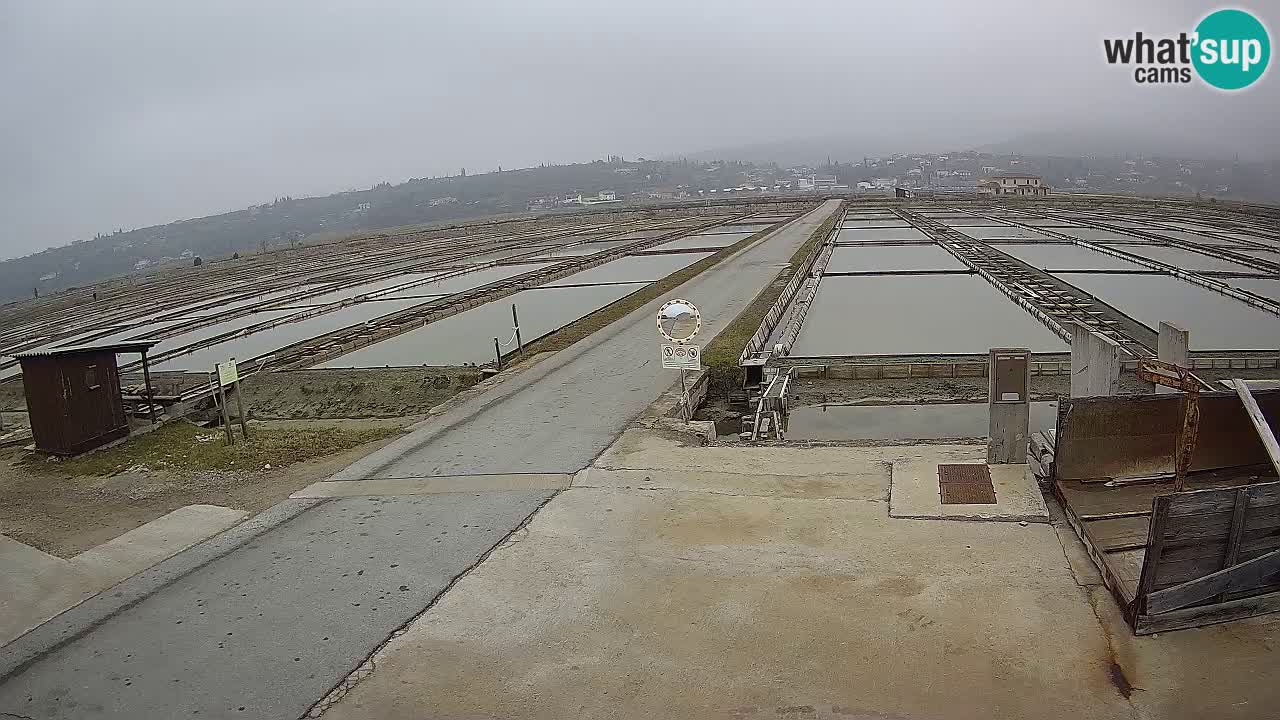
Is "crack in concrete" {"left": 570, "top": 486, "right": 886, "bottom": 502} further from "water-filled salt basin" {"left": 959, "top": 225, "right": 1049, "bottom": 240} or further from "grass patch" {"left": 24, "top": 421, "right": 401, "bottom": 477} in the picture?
"water-filled salt basin" {"left": 959, "top": 225, "right": 1049, "bottom": 240}

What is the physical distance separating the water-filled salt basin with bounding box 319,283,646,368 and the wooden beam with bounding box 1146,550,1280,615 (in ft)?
45.5

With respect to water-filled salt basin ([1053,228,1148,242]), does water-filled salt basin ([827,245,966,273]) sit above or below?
above

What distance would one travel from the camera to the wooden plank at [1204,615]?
461 cm

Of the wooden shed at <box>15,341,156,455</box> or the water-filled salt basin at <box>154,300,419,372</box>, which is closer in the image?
the wooden shed at <box>15,341,156,455</box>

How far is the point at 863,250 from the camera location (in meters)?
34.3

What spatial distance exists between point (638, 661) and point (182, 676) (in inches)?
111

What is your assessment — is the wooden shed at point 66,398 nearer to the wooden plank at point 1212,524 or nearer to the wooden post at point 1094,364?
the wooden post at point 1094,364

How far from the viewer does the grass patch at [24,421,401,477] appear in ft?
33.4

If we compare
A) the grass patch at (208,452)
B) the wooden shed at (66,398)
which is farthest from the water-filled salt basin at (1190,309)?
the wooden shed at (66,398)

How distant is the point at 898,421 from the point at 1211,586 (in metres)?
7.15

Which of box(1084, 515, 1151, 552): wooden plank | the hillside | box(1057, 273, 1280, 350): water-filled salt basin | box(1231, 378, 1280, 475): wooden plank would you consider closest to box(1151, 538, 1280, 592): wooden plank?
box(1084, 515, 1151, 552): wooden plank

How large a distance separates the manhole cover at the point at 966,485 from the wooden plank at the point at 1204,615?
1879 mm

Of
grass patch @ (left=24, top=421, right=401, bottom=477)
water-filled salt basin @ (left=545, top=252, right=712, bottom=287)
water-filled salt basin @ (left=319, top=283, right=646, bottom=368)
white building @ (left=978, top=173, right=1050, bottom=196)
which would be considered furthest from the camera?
white building @ (left=978, top=173, right=1050, bottom=196)

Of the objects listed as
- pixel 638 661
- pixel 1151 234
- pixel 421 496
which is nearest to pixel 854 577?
pixel 638 661
